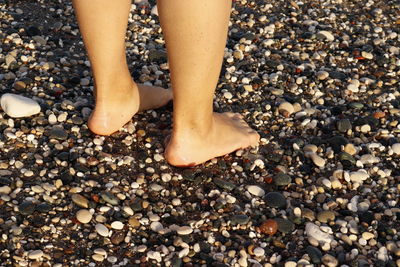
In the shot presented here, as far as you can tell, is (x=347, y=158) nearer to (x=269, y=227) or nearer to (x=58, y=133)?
(x=269, y=227)

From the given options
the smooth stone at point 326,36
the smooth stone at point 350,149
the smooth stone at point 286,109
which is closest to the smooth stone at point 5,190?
the smooth stone at point 286,109

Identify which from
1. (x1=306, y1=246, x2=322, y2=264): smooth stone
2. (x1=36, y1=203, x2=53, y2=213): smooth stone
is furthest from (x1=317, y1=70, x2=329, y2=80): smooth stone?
(x1=36, y1=203, x2=53, y2=213): smooth stone

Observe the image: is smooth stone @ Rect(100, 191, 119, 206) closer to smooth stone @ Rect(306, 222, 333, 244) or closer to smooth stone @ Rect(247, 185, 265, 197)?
smooth stone @ Rect(247, 185, 265, 197)

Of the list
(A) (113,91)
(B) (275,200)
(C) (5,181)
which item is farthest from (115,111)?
(B) (275,200)

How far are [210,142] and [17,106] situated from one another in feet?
2.99

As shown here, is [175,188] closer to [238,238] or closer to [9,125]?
[238,238]

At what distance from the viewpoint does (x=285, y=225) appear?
271 cm

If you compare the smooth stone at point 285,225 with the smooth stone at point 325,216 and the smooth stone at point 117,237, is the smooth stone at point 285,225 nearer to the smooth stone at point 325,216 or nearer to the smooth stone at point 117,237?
the smooth stone at point 325,216

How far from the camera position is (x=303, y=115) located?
11.1 feet

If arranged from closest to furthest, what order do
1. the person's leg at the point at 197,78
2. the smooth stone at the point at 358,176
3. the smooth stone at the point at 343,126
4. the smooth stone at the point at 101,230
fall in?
the person's leg at the point at 197,78, the smooth stone at the point at 101,230, the smooth stone at the point at 358,176, the smooth stone at the point at 343,126

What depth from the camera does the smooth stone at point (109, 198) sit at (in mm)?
2764

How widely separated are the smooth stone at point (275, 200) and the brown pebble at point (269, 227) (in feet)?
0.42

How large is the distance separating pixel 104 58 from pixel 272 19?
66.6 inches

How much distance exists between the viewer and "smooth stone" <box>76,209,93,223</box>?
2660 millimetres
